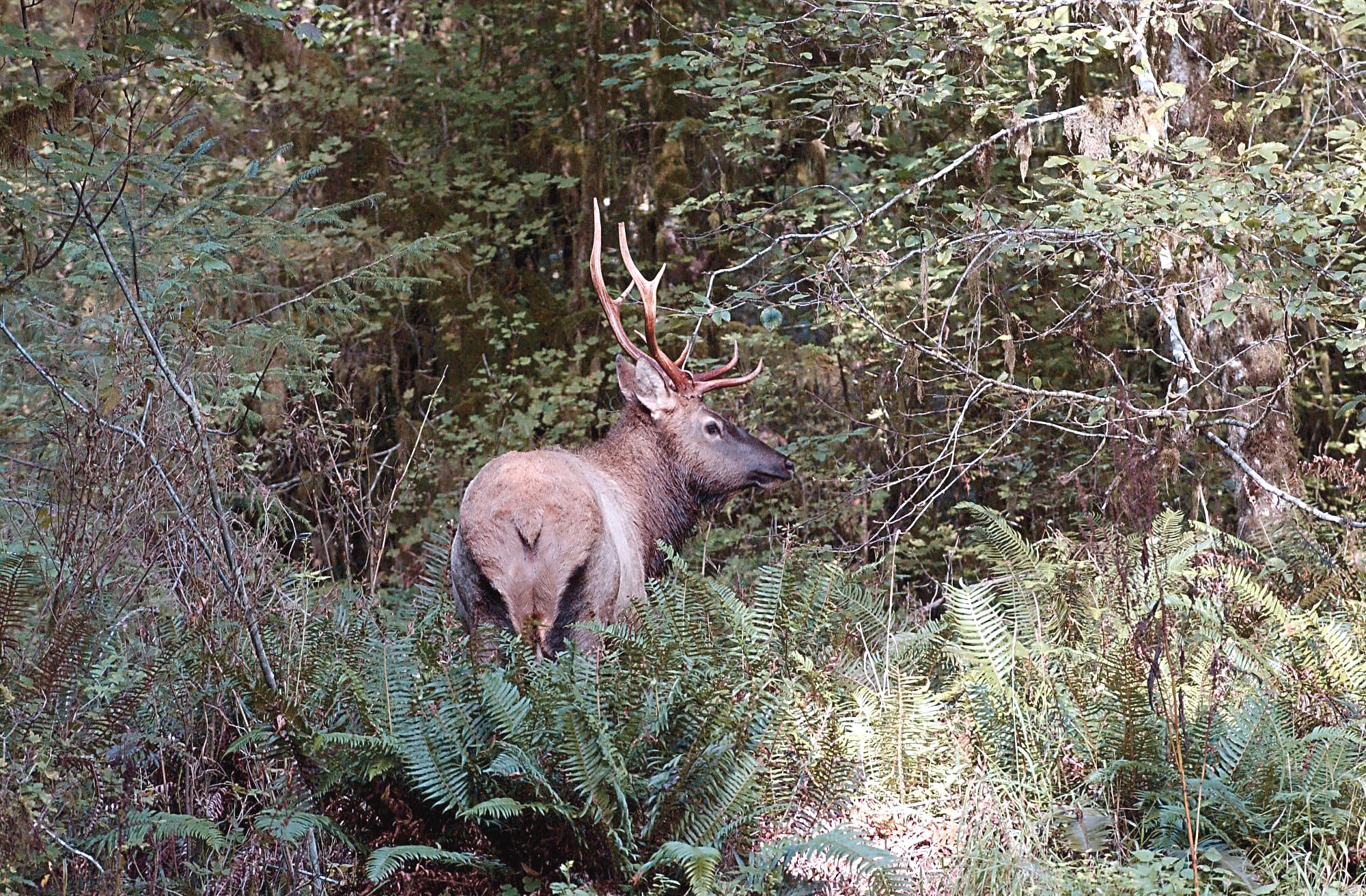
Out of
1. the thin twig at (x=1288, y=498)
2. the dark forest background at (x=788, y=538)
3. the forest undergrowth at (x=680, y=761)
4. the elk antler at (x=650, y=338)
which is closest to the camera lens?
the forest undergrowth at (x=680, y=761)

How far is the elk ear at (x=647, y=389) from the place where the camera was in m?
7.43

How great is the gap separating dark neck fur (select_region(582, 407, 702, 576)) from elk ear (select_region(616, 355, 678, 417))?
2.6 inches

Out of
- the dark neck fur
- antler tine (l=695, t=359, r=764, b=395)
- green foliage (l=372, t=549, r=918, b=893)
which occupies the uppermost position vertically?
green foliage (l=372, t=549, r=918, b=893)

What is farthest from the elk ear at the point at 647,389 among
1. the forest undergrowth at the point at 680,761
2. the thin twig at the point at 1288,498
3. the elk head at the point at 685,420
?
the thin twig at the point at 1288,498

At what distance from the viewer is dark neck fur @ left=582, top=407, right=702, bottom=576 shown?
712 cm

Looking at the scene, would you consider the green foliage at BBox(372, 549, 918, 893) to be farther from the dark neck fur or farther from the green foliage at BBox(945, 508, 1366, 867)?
the dark neck fur

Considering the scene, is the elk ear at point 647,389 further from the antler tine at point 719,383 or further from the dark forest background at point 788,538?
the dark forest background at point 788,538

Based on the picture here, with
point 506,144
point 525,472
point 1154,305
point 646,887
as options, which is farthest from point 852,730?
point 506,144

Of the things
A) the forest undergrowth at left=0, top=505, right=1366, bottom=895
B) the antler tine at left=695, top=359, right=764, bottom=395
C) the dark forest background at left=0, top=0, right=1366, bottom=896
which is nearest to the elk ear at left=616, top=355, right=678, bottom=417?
the antler tine at left=695, top=359, right=764, bottom=395

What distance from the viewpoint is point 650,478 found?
24.0 ft

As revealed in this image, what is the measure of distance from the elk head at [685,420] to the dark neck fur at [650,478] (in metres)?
0.03

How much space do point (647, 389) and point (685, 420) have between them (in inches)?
10.3

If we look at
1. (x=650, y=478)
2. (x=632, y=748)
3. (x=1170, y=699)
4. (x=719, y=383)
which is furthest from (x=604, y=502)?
(x=1170, y=699)

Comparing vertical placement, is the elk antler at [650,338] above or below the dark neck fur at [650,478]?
above
